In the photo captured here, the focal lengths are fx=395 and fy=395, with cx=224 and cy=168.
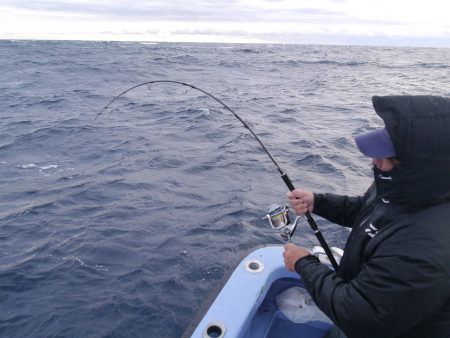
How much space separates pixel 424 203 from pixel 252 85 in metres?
20.9

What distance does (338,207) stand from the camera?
251 cm

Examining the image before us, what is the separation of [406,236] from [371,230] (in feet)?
0.86

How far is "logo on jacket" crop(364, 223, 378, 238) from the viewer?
1.72 metres

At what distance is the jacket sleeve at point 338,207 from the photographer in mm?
2479

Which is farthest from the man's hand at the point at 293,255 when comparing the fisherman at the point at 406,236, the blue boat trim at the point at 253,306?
the blue boat trim at the point at 253,306

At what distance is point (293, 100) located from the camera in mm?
16859

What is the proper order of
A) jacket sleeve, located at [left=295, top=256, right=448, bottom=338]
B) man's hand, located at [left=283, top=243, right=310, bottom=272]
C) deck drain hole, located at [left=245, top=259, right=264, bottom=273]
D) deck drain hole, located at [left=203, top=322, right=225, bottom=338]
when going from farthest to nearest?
1. deck drain hole, located at [left=245, top=259, right=264, bottom=273]
2. deck drain hole, located at [left=203, top=322, right=225, bottom=338]
3. man's hand, located at [left=283, top=243, right=310, bottom=272]
4. jacket sleeve, located at [left=295, top=256, right=448, bottom=338]

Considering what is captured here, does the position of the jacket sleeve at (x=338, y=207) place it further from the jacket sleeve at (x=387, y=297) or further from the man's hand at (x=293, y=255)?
the jacket sleeve at (x=387, y=297)

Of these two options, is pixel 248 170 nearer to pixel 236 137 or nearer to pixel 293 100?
pixel 236 137

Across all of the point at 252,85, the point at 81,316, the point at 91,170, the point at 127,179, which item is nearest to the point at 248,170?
the point at 127,179

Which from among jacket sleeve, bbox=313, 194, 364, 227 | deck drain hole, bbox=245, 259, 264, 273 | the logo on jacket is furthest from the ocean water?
the logo on jacket

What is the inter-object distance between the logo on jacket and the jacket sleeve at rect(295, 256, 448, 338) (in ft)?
0.62

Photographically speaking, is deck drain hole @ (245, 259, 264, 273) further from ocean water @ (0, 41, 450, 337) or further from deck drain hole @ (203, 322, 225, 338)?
deck drain hole @ (203, 322, 225, 338)

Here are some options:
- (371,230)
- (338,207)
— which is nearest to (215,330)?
(338,207)
